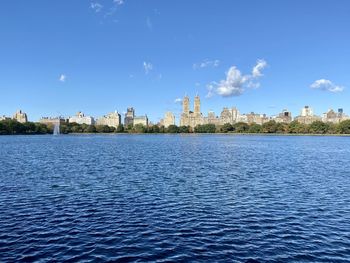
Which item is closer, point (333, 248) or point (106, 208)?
point (333, 248)

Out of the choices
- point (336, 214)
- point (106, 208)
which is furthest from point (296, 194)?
point (106, 208)

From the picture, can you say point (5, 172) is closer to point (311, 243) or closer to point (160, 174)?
point (160, 174)

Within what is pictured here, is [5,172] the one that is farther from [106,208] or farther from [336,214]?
[336,214]

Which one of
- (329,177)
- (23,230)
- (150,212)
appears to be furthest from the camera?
(329,177)

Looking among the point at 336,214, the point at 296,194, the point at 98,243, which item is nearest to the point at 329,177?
the point at 296,194

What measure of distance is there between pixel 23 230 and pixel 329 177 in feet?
131

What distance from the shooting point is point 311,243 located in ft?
68.7

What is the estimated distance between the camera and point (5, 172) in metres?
48.7

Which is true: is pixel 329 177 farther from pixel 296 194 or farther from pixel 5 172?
pixel 5 172

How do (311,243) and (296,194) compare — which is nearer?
(311,243)

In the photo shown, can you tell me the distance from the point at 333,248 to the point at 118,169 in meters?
38.0

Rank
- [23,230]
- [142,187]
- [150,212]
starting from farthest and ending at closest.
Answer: [142,187] → [150,212] → [23,230]

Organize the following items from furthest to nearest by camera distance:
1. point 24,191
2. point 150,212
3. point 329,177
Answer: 1. point 329,177
2. point 24,191
3. point 150,212

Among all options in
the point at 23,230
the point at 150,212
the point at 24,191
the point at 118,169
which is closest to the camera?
the point at 23,230
